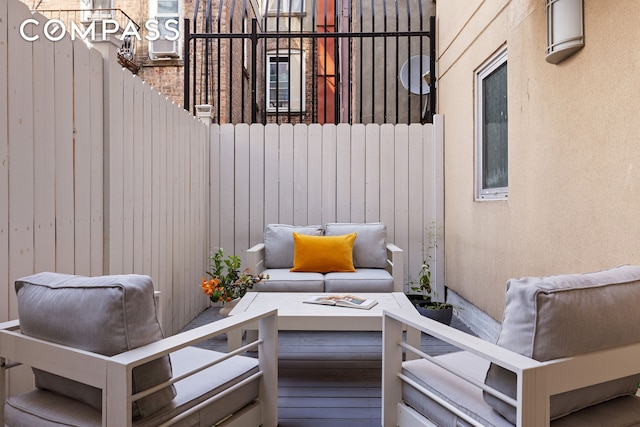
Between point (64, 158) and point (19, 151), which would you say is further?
point (64, 158)

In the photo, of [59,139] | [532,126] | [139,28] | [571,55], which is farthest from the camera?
[139,28]

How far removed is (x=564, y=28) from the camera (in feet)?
7.56

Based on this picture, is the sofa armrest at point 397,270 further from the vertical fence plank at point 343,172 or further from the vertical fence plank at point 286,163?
the vertical fence plank at point 286,163

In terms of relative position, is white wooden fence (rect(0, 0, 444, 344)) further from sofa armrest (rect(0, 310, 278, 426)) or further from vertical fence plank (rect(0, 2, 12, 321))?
sofa armrest (rect(0, 310, 278, 426))

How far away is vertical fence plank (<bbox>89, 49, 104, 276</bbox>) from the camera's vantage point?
8.15 feet

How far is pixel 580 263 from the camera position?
7.64 feet

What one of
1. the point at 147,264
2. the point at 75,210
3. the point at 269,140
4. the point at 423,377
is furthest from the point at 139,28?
the point at 423,377

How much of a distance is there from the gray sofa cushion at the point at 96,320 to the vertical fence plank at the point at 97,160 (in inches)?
39.6

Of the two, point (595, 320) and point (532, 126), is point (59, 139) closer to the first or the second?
point (595, 320)

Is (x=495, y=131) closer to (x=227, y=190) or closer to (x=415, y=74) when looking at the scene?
(x=415, y=74)

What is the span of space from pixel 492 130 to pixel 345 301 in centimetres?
181

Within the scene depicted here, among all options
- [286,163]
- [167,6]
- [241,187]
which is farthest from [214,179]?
[167,6]

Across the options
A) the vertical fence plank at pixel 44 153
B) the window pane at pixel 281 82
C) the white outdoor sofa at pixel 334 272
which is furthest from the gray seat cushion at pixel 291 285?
the window pane at pixel 281 82

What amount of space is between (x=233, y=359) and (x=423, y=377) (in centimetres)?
80
